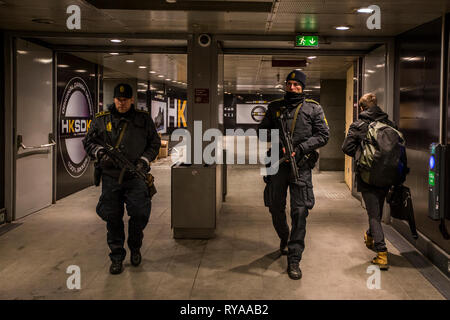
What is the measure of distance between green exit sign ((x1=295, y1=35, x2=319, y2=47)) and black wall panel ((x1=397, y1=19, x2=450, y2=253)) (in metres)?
1.04

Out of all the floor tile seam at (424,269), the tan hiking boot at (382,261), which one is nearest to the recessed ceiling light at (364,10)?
the tan hiking boot at (382,261)

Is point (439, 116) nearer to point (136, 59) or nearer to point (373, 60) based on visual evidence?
point (373, 60)

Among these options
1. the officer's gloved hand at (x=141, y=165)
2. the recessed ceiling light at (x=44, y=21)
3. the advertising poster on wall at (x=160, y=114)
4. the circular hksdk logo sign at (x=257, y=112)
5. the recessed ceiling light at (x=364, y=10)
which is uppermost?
the circular hksdk logo sign at (x=257, y=112)

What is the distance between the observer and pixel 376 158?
388 cm

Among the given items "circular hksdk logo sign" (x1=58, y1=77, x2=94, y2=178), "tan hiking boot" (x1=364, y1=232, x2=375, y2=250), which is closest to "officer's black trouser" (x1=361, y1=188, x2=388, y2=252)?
"tan hiking boot" (x1=364, y1=232, x2=375, y2=250)

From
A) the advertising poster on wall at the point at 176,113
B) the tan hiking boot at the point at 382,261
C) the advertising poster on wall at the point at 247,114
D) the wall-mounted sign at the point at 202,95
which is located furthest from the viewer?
the advertising poster on wall at the point at 247,114

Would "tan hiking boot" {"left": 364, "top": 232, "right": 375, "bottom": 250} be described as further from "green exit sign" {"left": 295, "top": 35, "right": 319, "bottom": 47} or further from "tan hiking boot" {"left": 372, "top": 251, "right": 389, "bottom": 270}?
"green exit sign" {"left": 295, "top": 35, "right": 319, "bottom": 47}

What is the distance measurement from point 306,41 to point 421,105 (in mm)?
1644

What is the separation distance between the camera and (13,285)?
351 cm

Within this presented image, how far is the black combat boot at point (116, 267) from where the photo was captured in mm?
3758

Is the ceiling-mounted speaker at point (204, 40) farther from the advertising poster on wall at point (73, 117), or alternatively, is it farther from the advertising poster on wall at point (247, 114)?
the advertising poster on wall at point (247, 114)

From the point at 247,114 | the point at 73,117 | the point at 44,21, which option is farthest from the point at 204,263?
the point at 247,114

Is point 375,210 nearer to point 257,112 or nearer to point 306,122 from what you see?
point 306,122

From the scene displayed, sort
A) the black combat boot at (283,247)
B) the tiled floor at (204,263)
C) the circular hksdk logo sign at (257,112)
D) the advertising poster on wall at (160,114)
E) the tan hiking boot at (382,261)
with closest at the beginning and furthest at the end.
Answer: the tiled floor at (204,263)
the tan hiking boot at (382,261)
the black combat boot at (283,247)
the advertising poster on wall at (160,114)
the circular hksdk logo sign at (257,112)
